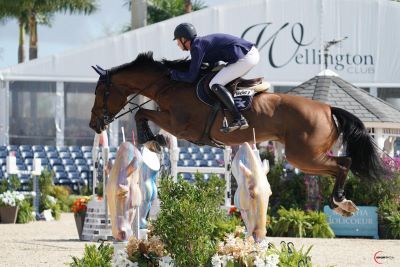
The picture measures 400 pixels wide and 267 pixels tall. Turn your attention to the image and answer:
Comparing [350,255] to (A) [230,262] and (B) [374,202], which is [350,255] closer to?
(B) [374,202]

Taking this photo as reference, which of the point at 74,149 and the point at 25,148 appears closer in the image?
the point at 25,148

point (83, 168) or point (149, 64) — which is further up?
point (149, 64)

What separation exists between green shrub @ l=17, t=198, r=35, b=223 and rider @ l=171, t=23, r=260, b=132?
10.1 m

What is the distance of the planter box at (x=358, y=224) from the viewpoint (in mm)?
15844

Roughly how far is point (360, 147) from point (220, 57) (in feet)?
6.07

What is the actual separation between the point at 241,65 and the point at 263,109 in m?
0.51

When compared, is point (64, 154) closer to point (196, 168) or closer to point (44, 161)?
point (44, 161)

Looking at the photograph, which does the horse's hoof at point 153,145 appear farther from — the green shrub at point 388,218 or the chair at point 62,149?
the chair at point 62,149

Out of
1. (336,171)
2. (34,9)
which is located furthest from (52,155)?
(336,171)

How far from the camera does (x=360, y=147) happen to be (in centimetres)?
1032

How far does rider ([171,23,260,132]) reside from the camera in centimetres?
953

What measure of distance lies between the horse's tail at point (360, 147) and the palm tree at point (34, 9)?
95.2ft

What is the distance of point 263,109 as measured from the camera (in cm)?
988

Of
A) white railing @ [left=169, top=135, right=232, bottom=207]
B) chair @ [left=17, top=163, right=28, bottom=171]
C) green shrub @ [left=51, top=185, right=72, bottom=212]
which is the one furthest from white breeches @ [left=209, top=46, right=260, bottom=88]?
chair @ [left=17, top=163, right=28, bottom=171]
